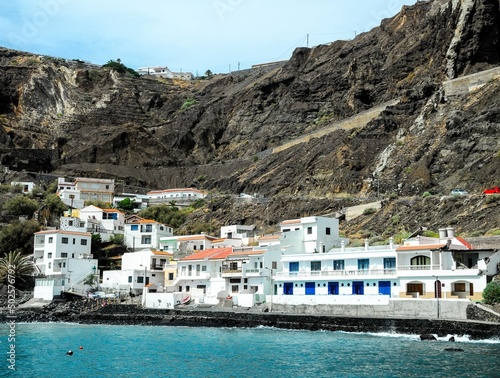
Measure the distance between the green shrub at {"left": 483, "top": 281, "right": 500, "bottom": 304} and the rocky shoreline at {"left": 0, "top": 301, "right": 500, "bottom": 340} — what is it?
2.39 m

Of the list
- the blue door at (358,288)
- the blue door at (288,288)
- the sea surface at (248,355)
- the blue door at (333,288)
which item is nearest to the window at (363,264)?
the blue door at (358,288)

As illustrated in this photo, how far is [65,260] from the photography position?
249 feet

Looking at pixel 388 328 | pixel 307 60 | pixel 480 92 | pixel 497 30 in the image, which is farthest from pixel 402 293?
pixel 307 60

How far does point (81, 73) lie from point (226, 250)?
122030mm

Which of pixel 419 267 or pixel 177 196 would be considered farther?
pixel 177 196

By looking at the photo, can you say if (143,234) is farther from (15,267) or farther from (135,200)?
(135,200)

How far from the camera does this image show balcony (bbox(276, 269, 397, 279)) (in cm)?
5152

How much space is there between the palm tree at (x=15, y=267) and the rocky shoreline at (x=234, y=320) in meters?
7.35

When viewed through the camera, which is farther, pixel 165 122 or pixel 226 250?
pixel 165 122

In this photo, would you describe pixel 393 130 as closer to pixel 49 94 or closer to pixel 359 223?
pixel 359 223

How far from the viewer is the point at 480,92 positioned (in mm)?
88812

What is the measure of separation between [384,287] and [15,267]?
143 ft

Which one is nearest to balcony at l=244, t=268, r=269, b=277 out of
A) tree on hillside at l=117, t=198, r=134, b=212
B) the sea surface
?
the sea surface

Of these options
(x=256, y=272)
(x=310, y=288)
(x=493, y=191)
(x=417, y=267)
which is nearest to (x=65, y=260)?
(x=256, y=272)
